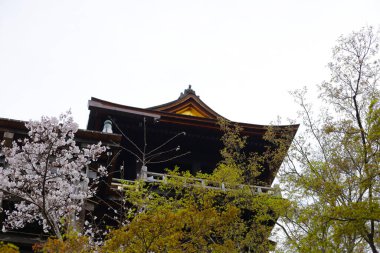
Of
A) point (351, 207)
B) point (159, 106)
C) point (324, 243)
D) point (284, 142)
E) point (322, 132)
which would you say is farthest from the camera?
point (159, 106)

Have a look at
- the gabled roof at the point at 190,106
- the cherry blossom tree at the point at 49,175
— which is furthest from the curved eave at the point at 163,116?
the cherry blossom tree at the point at 49,175

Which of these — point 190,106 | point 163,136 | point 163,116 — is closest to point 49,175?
point 163,116

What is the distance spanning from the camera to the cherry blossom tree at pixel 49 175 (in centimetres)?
988

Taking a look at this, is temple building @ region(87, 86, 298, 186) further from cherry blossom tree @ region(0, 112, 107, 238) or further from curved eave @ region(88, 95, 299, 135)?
cherry blossom tree @ region(0, 112, 107, 238)

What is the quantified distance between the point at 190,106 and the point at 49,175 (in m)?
9.97

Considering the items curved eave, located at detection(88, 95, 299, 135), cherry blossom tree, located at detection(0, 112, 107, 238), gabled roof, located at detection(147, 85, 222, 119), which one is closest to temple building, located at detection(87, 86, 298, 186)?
Answer: curved eave, located at detection(88, 95, 299, 135)

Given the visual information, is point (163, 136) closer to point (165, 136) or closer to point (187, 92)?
point (165, 136)

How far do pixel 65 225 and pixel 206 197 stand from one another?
11.6 ft

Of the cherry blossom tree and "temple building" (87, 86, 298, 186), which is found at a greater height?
"temple building" (87, 86, 298, 186)

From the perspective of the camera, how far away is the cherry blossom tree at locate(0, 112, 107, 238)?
9875 mm

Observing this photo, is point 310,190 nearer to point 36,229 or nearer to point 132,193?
point 132,193

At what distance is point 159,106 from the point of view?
1897 centimetres

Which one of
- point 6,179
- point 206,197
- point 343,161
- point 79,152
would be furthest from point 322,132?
point 6,179

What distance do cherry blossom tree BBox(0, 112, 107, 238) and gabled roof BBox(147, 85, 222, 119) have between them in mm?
7371
